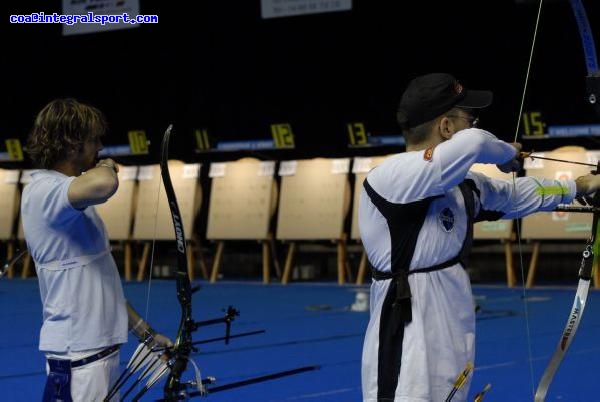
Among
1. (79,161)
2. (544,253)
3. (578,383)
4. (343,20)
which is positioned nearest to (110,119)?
(343,20)

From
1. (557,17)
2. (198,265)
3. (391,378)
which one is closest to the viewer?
(391,378)

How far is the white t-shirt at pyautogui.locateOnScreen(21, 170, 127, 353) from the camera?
2.73 meters

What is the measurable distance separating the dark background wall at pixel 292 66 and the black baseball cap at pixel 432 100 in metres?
8.31

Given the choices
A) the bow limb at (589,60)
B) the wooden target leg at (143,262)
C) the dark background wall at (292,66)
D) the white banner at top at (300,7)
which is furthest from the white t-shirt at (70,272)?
the wooden target leg at (143,262)

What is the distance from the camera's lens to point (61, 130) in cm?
275

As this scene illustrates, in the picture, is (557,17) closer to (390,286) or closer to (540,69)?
(540,69)

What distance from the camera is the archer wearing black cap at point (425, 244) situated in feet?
7.89

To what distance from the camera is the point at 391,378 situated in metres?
2.45

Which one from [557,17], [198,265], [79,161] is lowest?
[198,265]

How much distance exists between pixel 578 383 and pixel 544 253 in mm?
6889

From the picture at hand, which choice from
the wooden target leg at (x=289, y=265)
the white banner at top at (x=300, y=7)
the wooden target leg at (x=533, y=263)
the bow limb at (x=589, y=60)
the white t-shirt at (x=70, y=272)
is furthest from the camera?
the wooden target leg at (x=289, y=265)

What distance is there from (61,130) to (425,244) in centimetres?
100

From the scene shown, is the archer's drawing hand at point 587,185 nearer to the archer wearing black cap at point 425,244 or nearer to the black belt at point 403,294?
the archer wearing black cap at point 425,244

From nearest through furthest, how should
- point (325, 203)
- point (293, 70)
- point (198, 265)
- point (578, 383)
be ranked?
point (578, 383)
point (325, 203)
point (293, 70)
point (198, 265)
